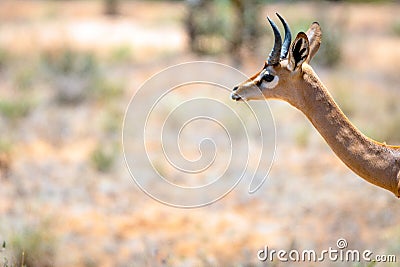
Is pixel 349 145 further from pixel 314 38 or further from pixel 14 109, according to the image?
pixel 14 109

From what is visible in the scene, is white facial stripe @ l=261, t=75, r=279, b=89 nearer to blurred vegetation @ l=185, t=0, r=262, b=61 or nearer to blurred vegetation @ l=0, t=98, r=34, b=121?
blurred vegetation @ l=0, t=98, r=34, b=121

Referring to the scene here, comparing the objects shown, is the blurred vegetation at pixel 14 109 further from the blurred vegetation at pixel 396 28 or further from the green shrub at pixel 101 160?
the blurred vegetation at pixel 396 28

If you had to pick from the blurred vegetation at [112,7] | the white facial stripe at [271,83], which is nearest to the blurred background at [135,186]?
the white facial stripe at [271,83]

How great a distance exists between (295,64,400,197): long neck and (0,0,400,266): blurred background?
1744 millimetres

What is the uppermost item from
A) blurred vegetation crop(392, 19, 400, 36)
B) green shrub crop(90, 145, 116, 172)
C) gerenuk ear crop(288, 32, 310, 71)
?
blurred vegetation crop(392, 19, 400, 36)

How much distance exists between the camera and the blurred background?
668cm

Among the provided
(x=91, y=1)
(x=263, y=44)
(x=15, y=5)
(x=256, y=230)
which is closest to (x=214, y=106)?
(x=256, y=230)

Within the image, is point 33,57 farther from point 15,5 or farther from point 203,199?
point 15,5

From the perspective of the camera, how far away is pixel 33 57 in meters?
15.2

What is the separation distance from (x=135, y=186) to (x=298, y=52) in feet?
15.8

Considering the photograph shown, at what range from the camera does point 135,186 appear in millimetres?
8398

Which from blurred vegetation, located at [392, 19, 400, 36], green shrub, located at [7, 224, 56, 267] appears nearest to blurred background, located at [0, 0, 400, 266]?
green shrub, located at [7, 224, 56, 267]

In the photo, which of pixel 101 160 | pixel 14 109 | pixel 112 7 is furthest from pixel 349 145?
pixel 112 7

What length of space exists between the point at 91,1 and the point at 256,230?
2358 centimetres
